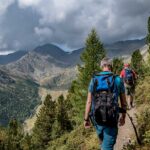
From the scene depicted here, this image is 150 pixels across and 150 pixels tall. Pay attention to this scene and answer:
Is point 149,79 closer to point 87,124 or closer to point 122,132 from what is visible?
point 122,132

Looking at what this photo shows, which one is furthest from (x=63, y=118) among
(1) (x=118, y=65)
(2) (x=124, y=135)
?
(2) (x=124, y=135)

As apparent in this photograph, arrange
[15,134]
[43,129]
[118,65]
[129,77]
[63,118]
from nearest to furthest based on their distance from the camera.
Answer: [129,77], [118,65], [63,118], [43,129], [15,134]

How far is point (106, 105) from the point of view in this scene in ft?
31.6

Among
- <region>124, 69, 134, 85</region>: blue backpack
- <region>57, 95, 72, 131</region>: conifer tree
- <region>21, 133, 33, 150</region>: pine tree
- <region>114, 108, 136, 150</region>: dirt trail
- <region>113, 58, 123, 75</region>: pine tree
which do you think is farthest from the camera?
<region>21, 133, 33, 150</region>: pine tree

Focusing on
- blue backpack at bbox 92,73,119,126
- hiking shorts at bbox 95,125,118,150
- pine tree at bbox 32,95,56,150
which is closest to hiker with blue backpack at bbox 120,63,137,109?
blue backpack at bbox 92,73,119,126

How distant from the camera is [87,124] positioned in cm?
1014

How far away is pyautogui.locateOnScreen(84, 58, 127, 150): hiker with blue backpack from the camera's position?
31.7ft

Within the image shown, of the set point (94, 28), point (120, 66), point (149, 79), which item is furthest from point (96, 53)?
point (149, 79)

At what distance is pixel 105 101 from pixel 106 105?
109 millimetres

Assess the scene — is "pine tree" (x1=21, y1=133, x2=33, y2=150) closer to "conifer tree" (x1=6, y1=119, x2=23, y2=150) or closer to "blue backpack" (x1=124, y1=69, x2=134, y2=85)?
"conifer tree" (x1=6, y1=119, x2=23, y2=150)

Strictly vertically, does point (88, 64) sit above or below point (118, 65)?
below

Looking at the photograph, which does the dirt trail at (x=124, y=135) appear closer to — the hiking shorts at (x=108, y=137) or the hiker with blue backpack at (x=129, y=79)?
the hiker with blue backpack at (x=129, y=79)

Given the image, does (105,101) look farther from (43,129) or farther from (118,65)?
(43,129)

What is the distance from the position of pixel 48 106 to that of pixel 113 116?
7909 cm
